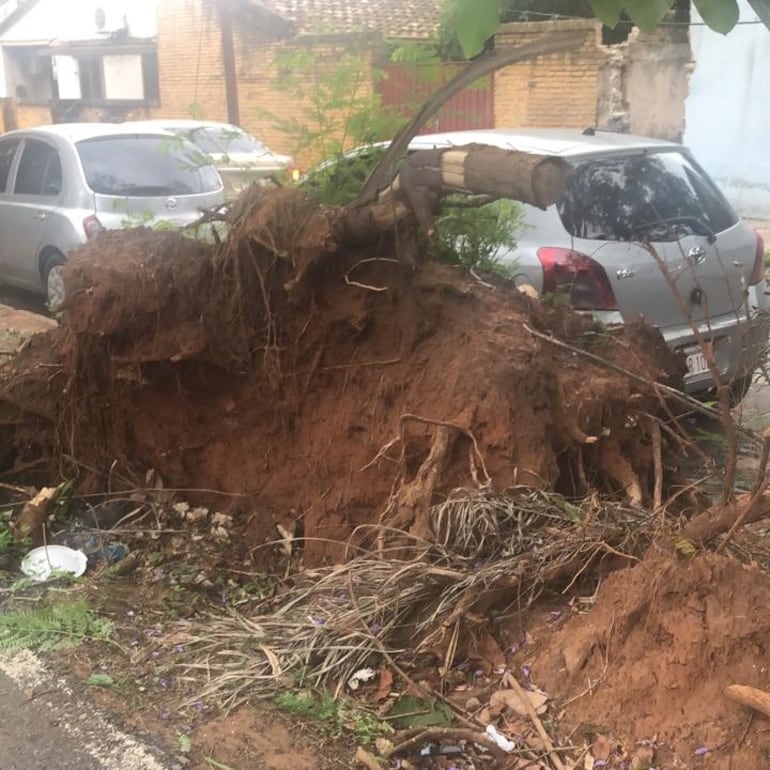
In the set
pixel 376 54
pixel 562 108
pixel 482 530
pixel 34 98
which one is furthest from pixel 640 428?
pixel 34 98

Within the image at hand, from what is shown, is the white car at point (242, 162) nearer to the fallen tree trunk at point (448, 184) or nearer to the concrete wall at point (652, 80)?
the fallen tree trunk at point (448, 184)

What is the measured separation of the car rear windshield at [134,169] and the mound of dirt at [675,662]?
289 inches

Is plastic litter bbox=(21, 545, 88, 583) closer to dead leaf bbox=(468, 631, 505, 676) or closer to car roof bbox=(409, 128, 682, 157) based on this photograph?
dead leaf bbox=(468, 631, 505, 676)

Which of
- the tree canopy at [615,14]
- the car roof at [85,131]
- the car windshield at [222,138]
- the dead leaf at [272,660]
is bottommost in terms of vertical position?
the dead leaf at [272,660]

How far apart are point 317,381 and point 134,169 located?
5.72 m

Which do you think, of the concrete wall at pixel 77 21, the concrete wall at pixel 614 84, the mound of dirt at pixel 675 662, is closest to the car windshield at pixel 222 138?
the mound of dirt at pixel 675 662

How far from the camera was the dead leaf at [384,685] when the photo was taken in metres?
3.51

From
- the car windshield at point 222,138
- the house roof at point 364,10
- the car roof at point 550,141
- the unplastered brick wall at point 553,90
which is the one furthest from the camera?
the unplastered brick wall at point 553,90

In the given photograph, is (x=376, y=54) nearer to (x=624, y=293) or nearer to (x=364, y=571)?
(x=624, y=293)

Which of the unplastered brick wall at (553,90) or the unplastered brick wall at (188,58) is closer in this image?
the unplastered brick wall at (553,90)

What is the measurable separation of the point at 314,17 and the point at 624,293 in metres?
2.45

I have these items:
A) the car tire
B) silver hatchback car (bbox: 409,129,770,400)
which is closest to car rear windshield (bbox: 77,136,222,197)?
the car tire

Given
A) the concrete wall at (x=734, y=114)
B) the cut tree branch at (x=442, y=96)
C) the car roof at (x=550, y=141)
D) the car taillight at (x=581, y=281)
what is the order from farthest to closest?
the concrete wall at (x=734, y=114)
the car roof at (x=550, y=141)
the car taillight at (x=581, y=281)
the cut tree branch at (x=442, y=96)

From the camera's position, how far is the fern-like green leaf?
3.94 m
